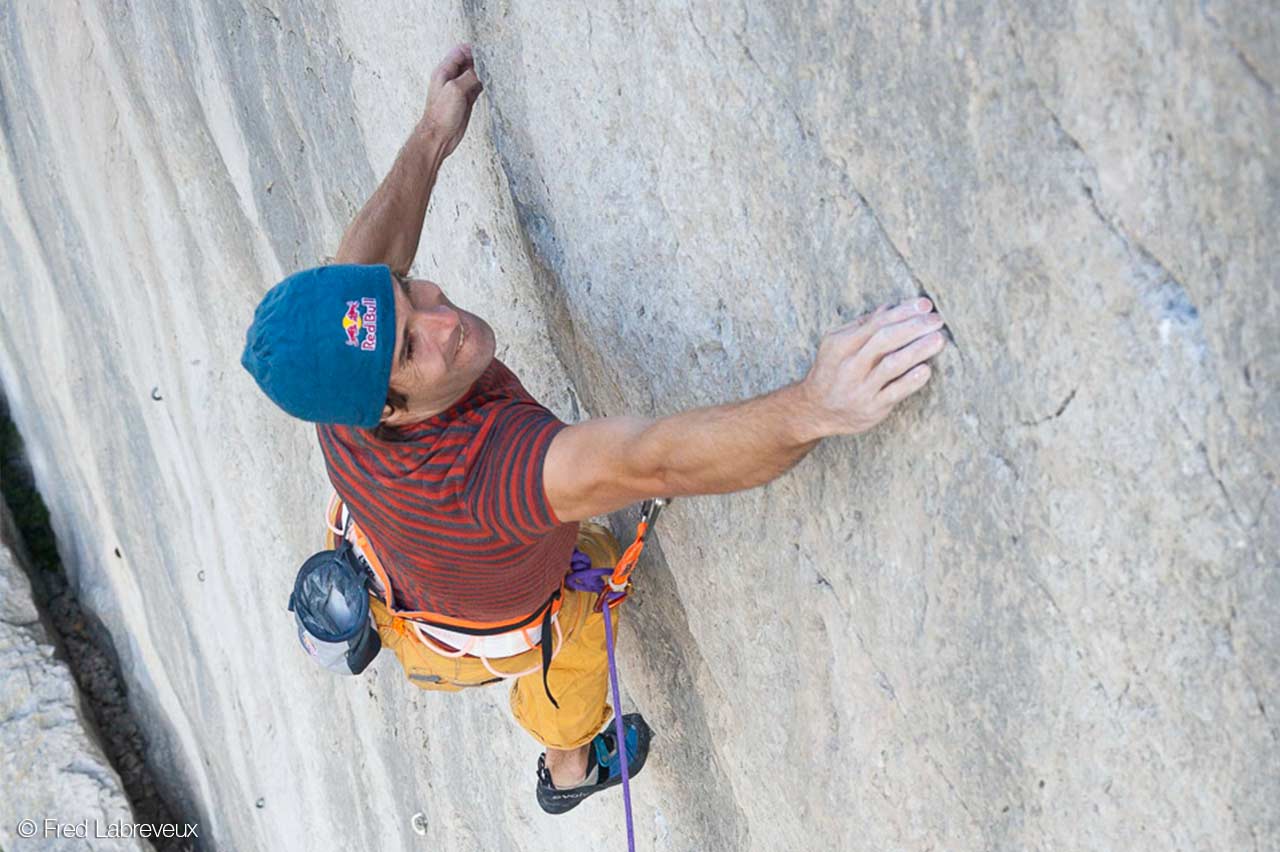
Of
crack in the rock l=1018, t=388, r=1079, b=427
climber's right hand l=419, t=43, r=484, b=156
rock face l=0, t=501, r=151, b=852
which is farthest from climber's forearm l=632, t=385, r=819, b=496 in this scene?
rock face l=0, t=501, r=151, b=852

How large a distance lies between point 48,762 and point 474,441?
537cm

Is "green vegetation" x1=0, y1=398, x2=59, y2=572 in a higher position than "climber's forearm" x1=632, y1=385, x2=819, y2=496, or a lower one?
lower

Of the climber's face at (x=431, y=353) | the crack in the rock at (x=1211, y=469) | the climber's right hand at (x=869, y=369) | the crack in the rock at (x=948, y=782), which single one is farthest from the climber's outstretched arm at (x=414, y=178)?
the crack in the rock at (x=1211, y=469)

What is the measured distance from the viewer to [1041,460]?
1584mm

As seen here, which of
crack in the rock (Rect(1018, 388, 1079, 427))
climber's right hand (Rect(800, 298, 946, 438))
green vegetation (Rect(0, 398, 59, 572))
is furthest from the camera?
green vegetation (Rect(0, 398, 59, 572))

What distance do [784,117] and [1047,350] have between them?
54cm

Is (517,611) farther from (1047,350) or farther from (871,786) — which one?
(1047,350)

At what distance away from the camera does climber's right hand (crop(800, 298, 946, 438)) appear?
165 cm

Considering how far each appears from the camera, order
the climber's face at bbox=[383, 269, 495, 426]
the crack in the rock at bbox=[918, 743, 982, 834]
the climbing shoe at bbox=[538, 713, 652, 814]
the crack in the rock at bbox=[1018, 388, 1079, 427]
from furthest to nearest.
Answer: the climbing shoe at bbox=[538, 713, 652, 814] < the climber's face at bbox=[383, 269, 495, 426] < the crack in the rock at bbox=[918, 743, 982, 834] < the crack in the rock at bbox=[1018, 388, 1079, 427]

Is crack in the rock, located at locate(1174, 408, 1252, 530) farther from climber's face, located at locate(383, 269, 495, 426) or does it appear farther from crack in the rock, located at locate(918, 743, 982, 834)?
climber's face, located at locate(383, 269, 495, 426)

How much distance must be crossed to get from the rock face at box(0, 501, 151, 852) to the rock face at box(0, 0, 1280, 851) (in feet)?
10.2

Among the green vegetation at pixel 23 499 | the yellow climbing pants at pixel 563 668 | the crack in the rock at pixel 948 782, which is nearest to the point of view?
the crack in the rock at pixel 948 782

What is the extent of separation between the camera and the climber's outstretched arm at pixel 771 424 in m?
1.66

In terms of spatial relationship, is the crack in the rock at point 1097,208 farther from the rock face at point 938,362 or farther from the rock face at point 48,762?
the rock face at point 48,762
